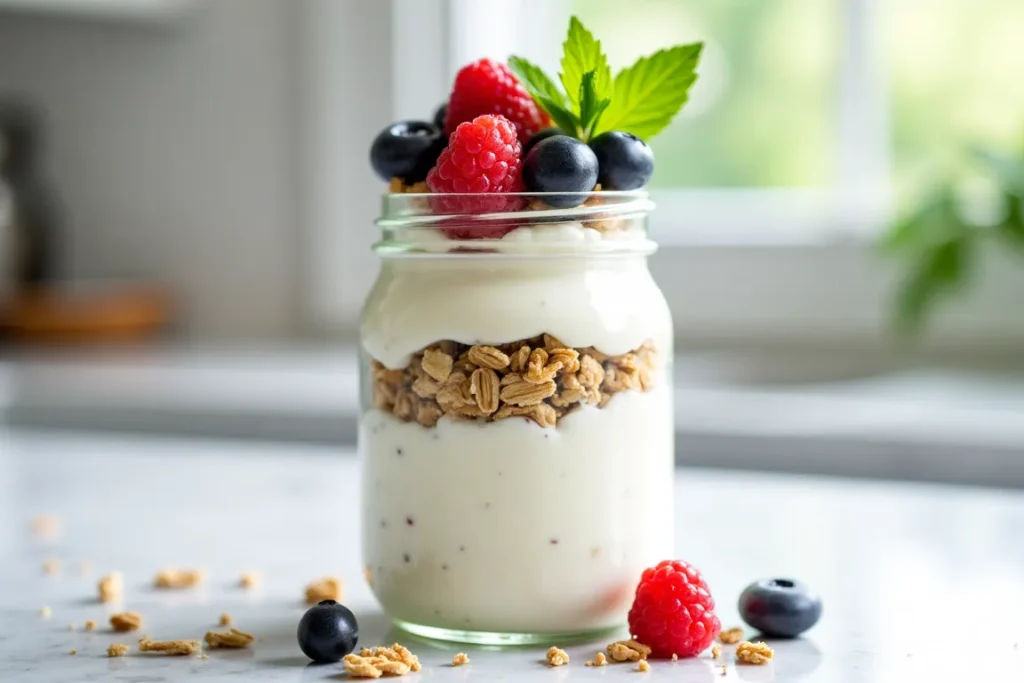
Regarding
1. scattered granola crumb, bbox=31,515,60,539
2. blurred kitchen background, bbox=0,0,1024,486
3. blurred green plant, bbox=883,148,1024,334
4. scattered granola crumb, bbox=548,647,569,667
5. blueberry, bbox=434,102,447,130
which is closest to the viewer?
scattered granola crumb, bbox=548,647,569,667

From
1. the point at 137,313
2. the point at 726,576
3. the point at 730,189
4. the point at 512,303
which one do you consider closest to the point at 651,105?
the point at 512,303

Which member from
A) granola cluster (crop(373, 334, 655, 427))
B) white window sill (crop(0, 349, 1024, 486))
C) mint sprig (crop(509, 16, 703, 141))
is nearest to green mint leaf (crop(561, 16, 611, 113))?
mint sprig (crop(509, 16, 703, 141))

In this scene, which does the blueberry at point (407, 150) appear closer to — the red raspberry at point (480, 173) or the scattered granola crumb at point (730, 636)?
Answer: the red raspberry at point (480, 173)

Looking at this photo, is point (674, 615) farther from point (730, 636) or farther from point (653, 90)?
point (653, 90)

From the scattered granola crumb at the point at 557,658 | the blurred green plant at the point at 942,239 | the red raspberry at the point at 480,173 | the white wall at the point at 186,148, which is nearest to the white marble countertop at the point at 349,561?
the scattered granola crumb at the point at 557,658

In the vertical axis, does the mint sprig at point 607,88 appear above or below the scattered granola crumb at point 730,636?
above

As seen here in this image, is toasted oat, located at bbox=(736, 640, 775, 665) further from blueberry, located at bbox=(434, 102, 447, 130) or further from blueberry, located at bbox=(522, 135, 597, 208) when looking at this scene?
blueberry, located at bbox=(434, 102, 447, 130)

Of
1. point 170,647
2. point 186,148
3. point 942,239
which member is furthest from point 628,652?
point 186,148
